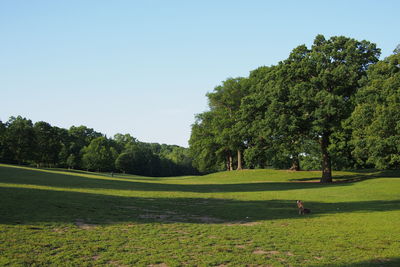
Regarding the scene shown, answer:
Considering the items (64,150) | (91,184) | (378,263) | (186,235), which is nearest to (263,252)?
(378,263)

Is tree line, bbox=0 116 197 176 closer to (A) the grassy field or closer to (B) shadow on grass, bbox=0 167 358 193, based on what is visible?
(B) shadow on grass, bbox=0 167 358 193

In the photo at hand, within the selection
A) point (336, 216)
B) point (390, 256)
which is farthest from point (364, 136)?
point (390, 256)

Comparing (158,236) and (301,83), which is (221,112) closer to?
(301,83)

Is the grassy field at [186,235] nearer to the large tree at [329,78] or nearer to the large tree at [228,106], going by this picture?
the large tree at [329,78]

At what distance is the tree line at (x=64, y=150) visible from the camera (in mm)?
83375

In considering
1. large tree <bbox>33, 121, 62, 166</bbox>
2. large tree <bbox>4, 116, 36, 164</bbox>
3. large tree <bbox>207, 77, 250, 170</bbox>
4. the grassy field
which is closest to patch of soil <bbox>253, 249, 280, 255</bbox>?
the grassy field

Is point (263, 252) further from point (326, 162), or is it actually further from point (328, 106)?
point (326, 162)

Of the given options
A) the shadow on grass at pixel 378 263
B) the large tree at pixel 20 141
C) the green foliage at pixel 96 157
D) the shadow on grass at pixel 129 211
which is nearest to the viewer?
the shadow on grass at pixel 378 263

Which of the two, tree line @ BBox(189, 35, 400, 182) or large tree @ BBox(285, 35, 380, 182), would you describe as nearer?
tree line @ BBox(189, 35, 400, 182)

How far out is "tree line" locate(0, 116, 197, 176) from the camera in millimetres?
83375

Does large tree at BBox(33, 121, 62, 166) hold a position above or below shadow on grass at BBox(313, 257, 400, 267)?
above

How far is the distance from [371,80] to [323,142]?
30.3 ft

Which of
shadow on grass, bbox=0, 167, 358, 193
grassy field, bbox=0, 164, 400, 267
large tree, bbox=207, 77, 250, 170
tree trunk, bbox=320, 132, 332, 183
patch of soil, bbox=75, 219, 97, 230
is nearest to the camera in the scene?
grassy field, bbox=0, 164, 400, 267

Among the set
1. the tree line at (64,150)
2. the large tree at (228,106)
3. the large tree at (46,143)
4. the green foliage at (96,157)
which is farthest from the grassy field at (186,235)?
the large tree at (46,143)
